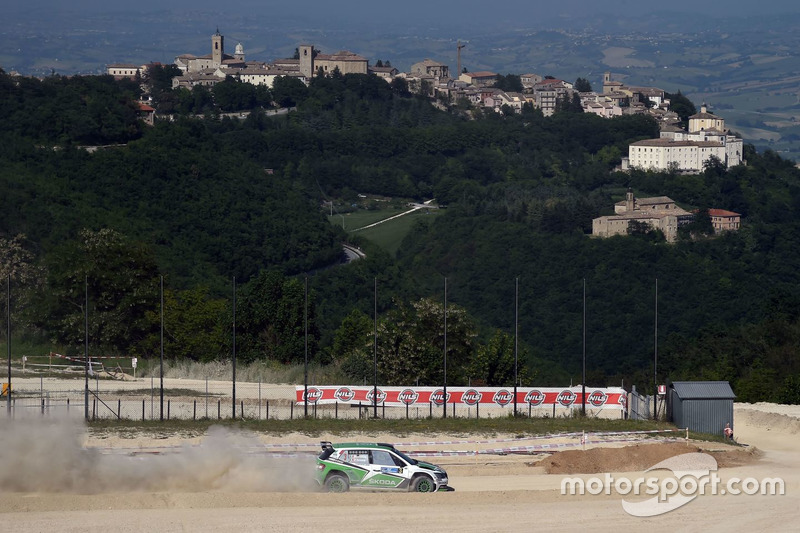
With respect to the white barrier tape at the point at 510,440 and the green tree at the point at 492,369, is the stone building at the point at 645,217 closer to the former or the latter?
the green tree at the point at 492,369

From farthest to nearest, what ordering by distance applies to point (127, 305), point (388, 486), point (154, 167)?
point (154, 167), point (127, 305), point (388, 486)

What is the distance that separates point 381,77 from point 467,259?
9221 cm

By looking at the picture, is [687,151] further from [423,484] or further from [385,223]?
[423,484]

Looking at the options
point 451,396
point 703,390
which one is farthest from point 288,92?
point 703,390

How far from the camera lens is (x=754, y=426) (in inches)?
1554

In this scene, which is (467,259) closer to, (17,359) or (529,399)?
(17,359)

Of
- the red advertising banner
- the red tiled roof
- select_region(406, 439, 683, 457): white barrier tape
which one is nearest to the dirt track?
select_region(406, 439, 683, 457): white barrier tape

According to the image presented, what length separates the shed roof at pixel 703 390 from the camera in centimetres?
3619

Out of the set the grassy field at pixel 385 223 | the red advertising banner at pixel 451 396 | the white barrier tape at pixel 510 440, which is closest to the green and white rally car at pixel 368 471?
the white barrier tape at pixel 510 440

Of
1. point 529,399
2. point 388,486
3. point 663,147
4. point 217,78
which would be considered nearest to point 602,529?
point 388,486

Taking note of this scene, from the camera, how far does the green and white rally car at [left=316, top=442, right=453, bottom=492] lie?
2750 cm

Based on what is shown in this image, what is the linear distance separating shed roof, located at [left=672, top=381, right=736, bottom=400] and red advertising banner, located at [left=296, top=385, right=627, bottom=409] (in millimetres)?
3296

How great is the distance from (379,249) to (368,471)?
267ft

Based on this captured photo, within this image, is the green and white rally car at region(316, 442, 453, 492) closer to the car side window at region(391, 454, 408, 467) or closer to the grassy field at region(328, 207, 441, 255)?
the car side window at region(391, 454, 408, 467)
